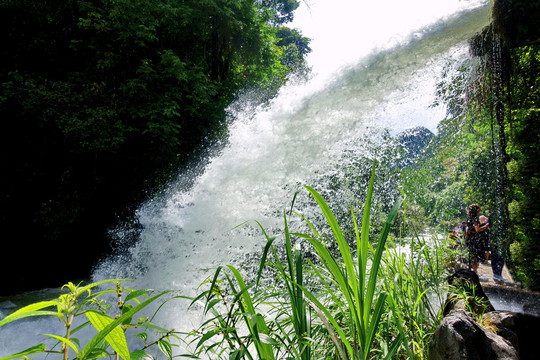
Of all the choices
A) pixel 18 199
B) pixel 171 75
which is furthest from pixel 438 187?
pixel 18 199

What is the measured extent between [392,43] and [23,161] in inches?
353

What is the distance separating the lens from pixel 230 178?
689 centimetres

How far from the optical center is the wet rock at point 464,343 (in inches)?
51.4

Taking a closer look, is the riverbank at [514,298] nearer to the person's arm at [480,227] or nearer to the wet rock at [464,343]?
the person's arm at [480,227]

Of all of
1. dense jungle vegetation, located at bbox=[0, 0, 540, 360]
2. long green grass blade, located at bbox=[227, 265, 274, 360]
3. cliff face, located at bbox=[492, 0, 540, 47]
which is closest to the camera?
long green grass blade, located at bbox=[227, 265, 274, 360]

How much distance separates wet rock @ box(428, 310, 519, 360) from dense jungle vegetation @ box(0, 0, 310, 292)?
7.92m

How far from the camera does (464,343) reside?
1309mm

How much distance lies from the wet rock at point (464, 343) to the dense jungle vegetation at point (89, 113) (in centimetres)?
792

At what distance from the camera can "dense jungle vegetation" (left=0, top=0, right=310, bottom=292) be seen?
692 centimetres

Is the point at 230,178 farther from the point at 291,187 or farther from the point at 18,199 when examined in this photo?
the point at 18,199

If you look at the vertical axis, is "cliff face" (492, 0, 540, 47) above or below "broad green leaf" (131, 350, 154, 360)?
above

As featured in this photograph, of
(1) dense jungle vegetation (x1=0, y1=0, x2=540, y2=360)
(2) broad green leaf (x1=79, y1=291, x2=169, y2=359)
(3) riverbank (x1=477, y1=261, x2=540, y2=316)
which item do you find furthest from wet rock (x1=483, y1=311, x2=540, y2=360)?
(1) dense jungle vegetation (x1=0, y1=0, x2=540, y2=360)

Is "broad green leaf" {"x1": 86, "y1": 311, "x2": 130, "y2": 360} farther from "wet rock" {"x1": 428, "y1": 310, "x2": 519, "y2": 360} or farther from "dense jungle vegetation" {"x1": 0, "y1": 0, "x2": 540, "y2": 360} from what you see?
"dense jungle vegetation" {"x1": 0, "y1": 0, "x2": 540, "y2": 360}

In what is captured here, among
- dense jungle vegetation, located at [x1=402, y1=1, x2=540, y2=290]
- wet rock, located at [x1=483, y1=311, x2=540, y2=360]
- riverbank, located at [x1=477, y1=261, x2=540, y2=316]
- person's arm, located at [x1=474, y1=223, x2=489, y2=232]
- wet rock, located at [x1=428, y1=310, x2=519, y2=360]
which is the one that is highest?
dense jungle vegetation, located at [x1=402, y1=1, x2=540, y2=290]
